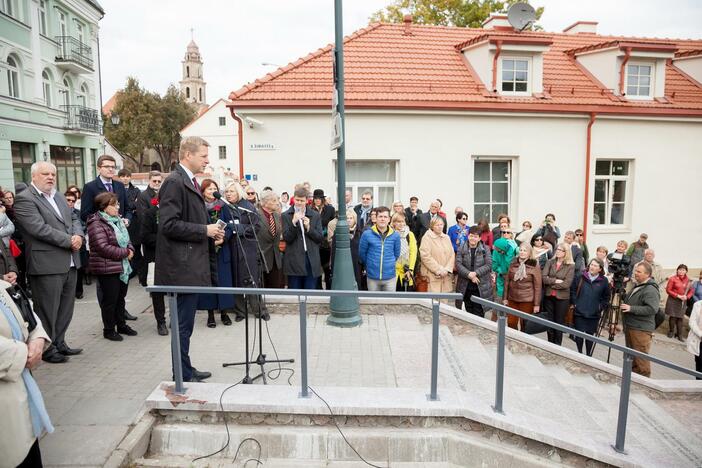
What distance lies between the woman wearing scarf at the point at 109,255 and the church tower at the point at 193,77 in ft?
281

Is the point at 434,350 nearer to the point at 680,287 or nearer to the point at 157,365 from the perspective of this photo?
the point at 157,365

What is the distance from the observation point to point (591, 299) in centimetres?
780

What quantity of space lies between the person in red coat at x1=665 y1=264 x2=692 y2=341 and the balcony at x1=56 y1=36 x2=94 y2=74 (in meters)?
29.1

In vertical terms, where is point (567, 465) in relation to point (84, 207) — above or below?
below

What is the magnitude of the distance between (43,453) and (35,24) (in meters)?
26.6

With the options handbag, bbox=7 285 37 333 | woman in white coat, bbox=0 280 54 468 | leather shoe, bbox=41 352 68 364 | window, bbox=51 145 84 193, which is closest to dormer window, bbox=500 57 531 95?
leather shoe, bbox=41 352 68 364

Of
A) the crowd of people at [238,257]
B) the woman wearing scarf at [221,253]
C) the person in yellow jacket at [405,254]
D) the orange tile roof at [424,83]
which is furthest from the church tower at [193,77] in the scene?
the woman wearing scarf at [221,253]

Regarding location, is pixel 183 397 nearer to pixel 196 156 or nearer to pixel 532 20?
pixel 196 156

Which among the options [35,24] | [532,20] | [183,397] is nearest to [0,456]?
[183,397]

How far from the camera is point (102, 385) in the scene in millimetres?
4430

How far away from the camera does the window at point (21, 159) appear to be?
21.2 m

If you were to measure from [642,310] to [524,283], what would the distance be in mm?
1758

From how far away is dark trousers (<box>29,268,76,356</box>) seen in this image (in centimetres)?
477

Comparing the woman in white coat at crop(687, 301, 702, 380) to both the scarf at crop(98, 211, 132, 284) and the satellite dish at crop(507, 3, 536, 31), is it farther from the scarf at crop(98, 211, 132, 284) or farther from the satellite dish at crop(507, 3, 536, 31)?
the satellite dish at crop(507, 3, 536, 31)
